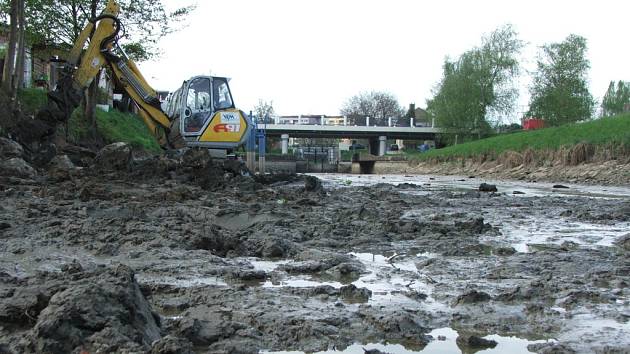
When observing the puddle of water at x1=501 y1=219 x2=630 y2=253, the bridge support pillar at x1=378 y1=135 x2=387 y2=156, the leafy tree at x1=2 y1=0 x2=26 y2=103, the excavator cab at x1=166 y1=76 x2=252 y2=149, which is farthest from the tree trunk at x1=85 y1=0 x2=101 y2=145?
the bridge support pillar at x1=378 y1=135 x2=387 y2=156

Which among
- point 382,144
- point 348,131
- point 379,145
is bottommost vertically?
point 379,145

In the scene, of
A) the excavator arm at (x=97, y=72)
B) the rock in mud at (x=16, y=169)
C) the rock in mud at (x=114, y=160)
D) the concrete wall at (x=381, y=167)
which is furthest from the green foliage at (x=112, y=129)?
the concrete wall at (x=381, y=167)

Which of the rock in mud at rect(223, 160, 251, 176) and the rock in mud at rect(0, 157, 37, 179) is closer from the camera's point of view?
the rock in mud at rect(0, 157, 37, 179)

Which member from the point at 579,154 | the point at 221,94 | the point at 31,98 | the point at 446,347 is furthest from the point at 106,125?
the point at 446,347

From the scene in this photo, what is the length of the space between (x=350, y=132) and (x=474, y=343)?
282 ft

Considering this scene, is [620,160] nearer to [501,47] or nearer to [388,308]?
[388,308]

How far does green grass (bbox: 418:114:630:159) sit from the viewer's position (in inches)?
1097

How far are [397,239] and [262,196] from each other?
18.0ft

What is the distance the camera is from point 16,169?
13.2 m

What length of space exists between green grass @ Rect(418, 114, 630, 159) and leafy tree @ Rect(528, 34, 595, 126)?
1791cm

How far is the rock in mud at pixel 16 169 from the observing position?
13070mm

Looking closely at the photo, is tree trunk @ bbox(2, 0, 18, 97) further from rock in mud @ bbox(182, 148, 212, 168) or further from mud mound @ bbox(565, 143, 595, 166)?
mud mound @ bbox(565, 143, 595, 166)

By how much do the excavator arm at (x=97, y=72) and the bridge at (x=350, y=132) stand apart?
6479 cm

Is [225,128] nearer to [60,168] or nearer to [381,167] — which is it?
[60,168]
